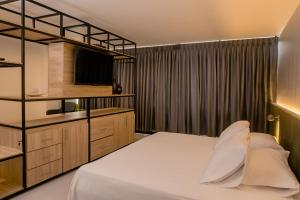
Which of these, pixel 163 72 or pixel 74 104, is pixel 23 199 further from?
pixel 163 72

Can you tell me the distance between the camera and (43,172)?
284 cm

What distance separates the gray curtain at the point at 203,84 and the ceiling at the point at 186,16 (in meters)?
0.54

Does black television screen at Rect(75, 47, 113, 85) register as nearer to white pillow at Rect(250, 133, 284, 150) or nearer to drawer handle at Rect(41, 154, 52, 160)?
drawer handle at Rect(41, 154, 52, 160)

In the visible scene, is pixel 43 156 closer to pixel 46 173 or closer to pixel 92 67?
pixel 46 173

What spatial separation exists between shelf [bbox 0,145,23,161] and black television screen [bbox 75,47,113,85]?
1.34 metres

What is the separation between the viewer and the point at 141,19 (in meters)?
3.48

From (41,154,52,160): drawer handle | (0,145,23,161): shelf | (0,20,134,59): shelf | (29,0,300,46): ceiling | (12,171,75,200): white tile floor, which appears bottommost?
(12,171,75,200): white tile floor

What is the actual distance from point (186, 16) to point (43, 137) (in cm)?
268

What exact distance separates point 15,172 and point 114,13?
2.53 m

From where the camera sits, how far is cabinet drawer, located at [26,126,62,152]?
8.71 feet

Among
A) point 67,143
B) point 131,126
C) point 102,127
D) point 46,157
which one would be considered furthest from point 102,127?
point 46,157

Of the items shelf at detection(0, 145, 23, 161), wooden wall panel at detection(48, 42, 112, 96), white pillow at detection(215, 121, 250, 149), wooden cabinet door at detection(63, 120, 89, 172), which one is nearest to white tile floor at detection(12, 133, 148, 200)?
wooden cabinet door at detection(63, 120, 89, 172)

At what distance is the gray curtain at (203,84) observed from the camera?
468 cm

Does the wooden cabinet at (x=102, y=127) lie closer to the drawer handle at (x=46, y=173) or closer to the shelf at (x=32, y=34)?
the drawer handle at (x=46, y=173)
